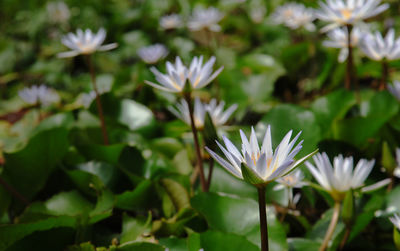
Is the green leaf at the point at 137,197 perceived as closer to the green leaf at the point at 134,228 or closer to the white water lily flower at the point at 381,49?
the green leaf at the point at 134,228

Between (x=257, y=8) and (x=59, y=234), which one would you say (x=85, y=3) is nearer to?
(x=257, y=8)

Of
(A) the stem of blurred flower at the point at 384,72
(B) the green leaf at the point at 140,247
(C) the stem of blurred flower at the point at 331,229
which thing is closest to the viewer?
(B) the green leaf at the point at 140,247

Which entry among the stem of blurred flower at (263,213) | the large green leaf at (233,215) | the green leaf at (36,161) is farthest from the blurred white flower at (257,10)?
the stem of blurred flower at (263,213)

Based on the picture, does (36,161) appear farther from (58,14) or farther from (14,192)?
(58,14)

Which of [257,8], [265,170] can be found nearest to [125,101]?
[265,170]

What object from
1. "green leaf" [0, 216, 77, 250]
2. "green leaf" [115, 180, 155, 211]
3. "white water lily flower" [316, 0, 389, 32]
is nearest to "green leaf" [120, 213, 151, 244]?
"green leaf" [115, 180, 155, 211]

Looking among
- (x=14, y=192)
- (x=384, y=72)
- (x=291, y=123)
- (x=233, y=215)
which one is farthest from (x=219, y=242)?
(x=384, y=72)

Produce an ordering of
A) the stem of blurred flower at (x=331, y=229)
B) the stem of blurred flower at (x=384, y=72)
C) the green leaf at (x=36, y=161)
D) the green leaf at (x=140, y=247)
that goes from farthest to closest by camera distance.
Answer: the stem of blurred flower at (x=384, y=72), the green leaf at (x=36, y=161), the stem of blurred flower at (x=331, y=229), the green leaf at (x=140, y=247)
